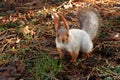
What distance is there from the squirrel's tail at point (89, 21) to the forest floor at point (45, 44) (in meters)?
0.15

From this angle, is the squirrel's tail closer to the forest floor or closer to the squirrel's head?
the forest floor

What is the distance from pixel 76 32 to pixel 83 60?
310 mm

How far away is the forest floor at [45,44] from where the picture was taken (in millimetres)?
3242

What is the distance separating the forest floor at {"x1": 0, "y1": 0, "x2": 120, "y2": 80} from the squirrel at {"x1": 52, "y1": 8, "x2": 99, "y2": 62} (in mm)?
115

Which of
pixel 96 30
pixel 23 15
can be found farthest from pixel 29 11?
pixel 96 30

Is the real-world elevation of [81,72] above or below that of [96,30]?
below

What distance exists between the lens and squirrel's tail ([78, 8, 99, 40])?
12.3 ft

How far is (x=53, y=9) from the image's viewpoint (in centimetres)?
472

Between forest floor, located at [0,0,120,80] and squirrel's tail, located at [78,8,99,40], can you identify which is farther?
squirrel's tail, located at [78,8,99,40]

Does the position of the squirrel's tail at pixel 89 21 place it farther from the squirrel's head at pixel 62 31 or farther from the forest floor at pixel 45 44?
the squirrel's head at pixel 62 31

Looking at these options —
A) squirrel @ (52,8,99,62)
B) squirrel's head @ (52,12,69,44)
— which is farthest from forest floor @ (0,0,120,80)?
squirrel's head @ (52,12,69,44)

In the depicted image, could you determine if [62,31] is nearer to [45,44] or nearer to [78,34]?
[78,34]

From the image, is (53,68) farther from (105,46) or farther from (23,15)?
(23,15)

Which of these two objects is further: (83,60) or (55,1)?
(55,1)
